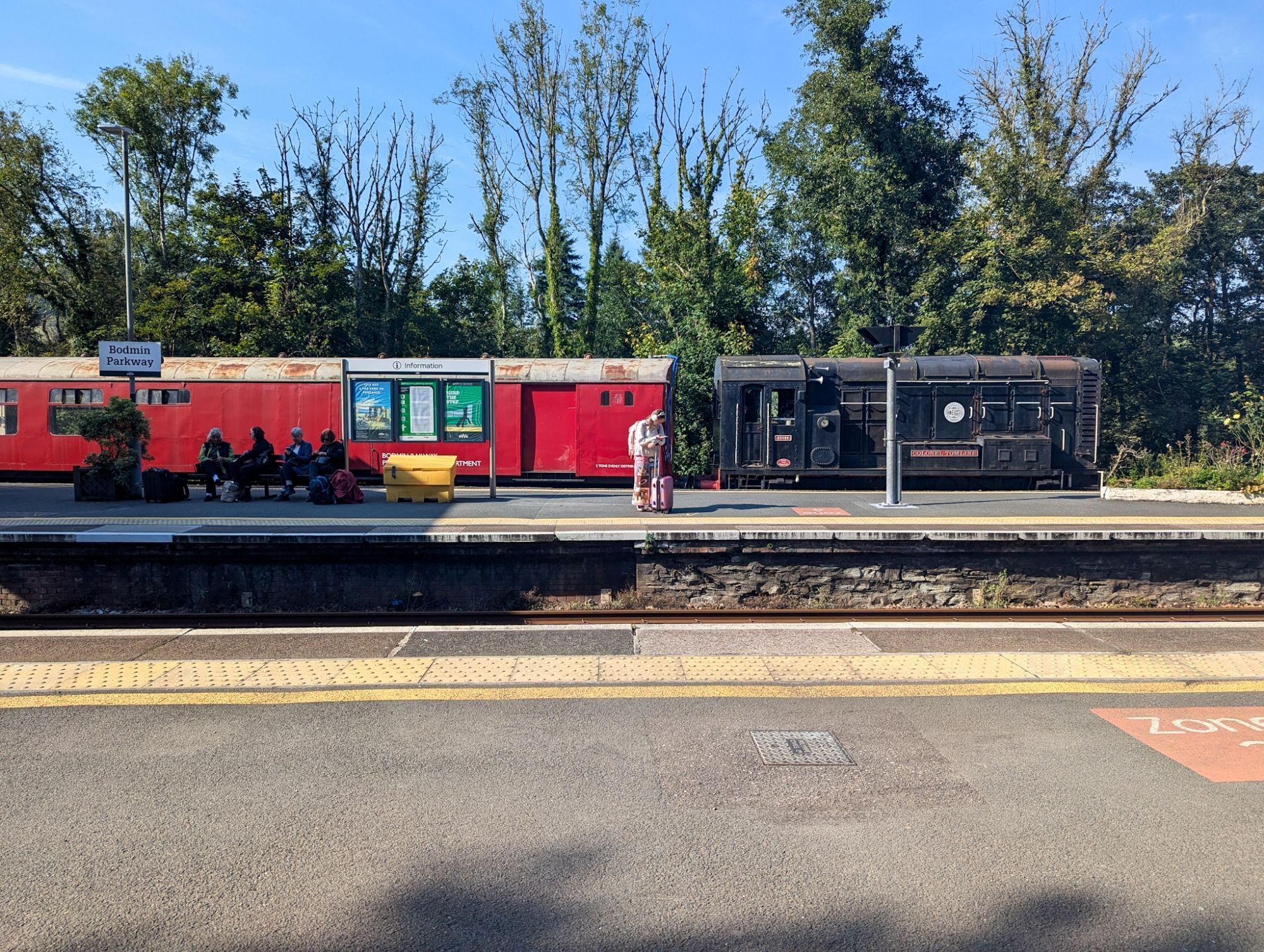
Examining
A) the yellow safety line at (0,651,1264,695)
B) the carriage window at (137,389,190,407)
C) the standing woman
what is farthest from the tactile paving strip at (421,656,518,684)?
the carriage window at (137,389,190,407)

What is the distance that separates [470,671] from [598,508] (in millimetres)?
7247

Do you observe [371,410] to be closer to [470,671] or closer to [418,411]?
[418,411]

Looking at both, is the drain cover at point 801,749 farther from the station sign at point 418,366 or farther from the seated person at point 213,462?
the seated person at point 213,462

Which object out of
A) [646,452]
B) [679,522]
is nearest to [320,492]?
[646,452]

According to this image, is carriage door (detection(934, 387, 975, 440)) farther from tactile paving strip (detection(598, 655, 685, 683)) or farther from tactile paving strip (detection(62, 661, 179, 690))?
tactile paving strip (detection(62, 661, 179, 690))

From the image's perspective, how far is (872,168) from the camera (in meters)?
27.4

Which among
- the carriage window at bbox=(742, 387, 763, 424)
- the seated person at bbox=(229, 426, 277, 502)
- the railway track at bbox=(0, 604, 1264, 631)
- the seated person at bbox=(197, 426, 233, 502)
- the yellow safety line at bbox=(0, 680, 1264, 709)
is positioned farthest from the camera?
the carriage window at bbox=(742, 387, 763, 424)

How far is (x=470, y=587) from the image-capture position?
10.6 metres

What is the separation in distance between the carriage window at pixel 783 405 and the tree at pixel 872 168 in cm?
998

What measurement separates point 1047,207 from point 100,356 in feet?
83.0

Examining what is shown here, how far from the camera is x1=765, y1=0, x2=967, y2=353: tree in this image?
27438mm

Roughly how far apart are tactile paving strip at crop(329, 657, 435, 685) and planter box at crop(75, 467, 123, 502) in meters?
10.6

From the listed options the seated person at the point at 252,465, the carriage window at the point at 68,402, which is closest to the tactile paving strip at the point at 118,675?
the seated person at the point at 252,465

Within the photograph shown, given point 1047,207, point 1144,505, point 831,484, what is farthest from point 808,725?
point 1047,207
